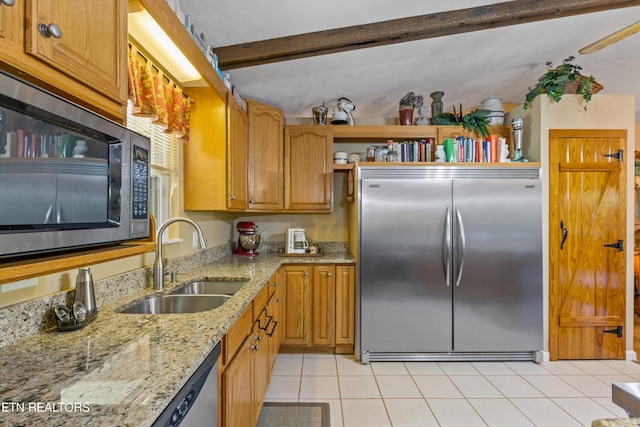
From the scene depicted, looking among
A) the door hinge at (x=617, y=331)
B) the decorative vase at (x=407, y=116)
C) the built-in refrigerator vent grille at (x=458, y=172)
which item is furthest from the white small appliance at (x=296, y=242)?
the door hinge at (x=617, y=331)

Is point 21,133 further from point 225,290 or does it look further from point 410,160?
point 410,160

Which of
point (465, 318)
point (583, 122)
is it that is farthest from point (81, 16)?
point (583, 122)

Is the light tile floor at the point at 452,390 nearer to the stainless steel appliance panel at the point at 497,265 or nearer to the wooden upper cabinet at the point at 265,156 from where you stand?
the stainless steel appliance panel at the point at 497,265

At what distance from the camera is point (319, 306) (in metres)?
2.91

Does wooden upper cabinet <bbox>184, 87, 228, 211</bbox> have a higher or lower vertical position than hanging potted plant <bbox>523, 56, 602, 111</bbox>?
lower

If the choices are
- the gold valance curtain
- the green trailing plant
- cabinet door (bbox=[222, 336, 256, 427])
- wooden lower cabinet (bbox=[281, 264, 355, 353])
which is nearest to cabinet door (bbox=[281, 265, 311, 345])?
wooden lower cabinet (bbox=[281, 264, 355, 353])

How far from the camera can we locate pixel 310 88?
9.82 ft

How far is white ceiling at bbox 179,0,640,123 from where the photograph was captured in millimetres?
1990

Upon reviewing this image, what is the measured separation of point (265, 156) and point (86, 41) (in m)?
2.19

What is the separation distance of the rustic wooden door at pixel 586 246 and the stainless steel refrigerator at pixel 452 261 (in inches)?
8.2

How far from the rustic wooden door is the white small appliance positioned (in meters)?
2.25

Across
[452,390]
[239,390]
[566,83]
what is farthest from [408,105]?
[239,390]

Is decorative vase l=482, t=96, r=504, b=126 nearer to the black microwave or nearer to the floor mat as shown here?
the floor mat

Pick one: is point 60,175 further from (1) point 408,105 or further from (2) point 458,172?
(1) point 408,105
